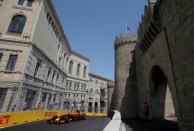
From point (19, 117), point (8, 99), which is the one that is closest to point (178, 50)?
point (19, 117)

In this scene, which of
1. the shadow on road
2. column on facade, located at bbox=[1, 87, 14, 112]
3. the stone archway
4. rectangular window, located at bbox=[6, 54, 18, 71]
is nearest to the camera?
the shadow on road

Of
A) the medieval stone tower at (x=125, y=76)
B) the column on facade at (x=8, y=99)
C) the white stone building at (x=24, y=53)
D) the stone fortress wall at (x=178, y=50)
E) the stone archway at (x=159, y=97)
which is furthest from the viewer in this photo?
the medieval stone tower at (x=125, y=76)

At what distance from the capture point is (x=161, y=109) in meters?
14.7

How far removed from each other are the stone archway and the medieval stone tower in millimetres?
5888

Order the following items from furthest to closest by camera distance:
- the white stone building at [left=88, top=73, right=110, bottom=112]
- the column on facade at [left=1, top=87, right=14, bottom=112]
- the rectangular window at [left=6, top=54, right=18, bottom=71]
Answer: the white stone building at [left=88, top=73, right=110, bottom=112]
the rectangular window at [left=6, top=54, right=18, bottom=71]
the column on facade at [left=1, top=87, right=14, bottom=112]

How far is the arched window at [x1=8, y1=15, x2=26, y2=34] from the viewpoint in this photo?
20.0 meters

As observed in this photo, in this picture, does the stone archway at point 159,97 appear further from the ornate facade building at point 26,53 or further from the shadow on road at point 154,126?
the ornate facade building at point 26,53

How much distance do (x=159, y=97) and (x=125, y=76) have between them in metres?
7.66

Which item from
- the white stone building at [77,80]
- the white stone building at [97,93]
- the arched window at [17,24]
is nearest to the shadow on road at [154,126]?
the arched window at [17,24]

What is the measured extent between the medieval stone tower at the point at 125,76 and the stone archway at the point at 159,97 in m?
5.89

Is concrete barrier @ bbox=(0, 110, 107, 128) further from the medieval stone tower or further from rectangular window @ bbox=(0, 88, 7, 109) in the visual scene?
the medieval stone tower

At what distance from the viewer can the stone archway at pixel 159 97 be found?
14.6 m

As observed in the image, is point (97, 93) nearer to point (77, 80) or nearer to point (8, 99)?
point (77, 80)

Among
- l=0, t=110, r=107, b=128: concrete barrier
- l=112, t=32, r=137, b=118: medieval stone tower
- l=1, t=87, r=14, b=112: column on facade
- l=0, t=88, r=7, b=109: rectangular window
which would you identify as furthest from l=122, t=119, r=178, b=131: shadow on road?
l=0, t=88, r=7, b=109: rectangular window
